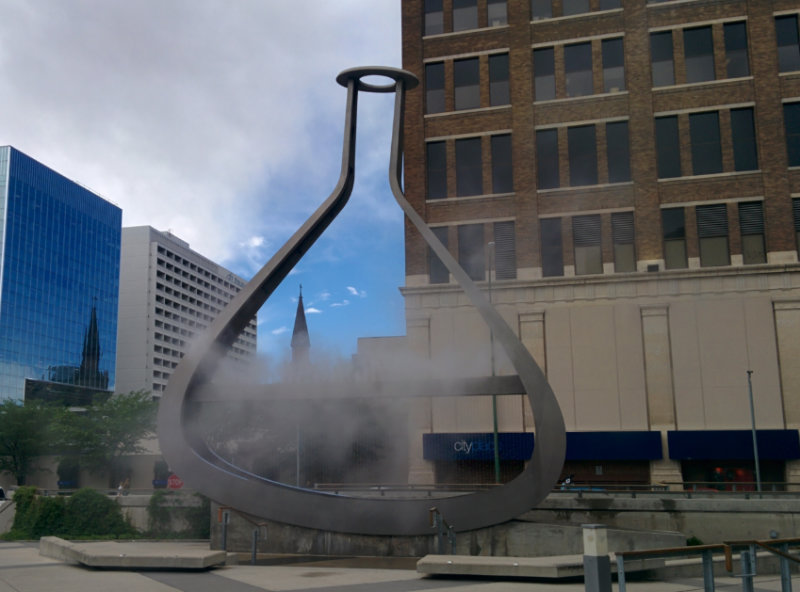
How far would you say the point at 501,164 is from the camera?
38.6 metres

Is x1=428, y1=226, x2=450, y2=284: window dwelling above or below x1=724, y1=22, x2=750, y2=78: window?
below

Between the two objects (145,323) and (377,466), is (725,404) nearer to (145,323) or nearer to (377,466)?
(377,466)

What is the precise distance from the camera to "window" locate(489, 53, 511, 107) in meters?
39.3

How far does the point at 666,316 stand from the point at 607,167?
7.63m

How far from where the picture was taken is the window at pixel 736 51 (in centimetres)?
3662

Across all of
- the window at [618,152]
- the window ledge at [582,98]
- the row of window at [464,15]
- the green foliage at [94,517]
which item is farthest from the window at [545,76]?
the green foliage at [94,517]

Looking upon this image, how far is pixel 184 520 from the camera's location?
107 ft

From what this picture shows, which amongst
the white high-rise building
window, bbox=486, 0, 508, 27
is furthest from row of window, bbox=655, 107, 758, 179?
the white high-rise building

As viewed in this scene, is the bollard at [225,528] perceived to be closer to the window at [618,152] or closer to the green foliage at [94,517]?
the green foliage at [94,517]

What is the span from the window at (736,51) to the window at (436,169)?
13.8m

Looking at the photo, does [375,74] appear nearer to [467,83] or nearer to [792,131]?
[467,83]

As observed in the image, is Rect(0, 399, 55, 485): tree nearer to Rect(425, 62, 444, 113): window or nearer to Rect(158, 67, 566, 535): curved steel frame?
Rect(425, 62, 444, 113): window

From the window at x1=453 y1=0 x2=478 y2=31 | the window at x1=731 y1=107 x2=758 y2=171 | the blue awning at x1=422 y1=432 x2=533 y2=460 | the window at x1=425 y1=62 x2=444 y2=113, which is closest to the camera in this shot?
the blue awning at x1=422 y1=432 x2=533 y2=460

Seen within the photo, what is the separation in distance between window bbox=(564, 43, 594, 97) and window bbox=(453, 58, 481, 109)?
448cm
